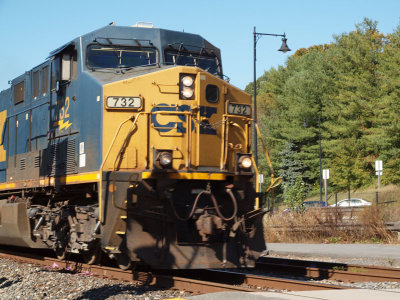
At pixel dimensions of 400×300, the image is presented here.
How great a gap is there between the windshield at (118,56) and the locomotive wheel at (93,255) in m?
3.22

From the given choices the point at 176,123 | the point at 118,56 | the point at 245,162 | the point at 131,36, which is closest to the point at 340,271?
the point at 245,162

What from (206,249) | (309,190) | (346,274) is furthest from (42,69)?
(309,190)

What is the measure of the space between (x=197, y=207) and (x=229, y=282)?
166cm

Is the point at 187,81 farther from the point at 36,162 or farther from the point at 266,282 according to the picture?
the point at 36,162

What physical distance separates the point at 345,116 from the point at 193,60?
4211 centimetres

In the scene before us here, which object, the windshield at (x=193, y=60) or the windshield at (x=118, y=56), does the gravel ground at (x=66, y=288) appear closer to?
the windshield at (x=118, y=56)

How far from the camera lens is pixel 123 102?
8.97 metres

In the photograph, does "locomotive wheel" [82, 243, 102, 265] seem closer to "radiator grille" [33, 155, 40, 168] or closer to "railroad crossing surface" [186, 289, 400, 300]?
"radiator grille" [33, 155, 40, 168]

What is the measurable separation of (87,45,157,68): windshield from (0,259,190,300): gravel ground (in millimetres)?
3750

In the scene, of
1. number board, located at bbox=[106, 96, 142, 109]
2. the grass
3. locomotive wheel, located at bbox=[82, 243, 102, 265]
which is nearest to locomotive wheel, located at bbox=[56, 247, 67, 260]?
locomotive wheel, located at bbox=[82, 243, 102, 265]

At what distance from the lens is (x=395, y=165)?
42875mm

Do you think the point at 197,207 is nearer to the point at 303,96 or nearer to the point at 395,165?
the point at 395,165

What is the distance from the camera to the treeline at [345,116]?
4322 centimetres

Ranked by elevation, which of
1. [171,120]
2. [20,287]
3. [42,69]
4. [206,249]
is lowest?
[20,287]
